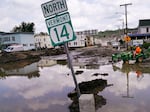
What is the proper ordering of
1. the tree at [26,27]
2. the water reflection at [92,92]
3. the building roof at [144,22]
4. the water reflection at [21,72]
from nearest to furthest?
the water reflection at [92,92] < the water reflection at [21,72] < the building roof at [144,22] < the tree at [26,27]

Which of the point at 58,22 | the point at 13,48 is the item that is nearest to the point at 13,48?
the point at 13,48

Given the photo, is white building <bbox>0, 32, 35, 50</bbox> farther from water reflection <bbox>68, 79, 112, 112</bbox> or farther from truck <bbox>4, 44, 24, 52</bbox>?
water reflection <bbox>68, 79, 112, 112</bbox>

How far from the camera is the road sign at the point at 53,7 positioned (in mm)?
3104

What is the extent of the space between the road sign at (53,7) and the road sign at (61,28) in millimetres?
78

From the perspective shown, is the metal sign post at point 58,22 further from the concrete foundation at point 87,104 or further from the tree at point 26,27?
the tree at point 26,27

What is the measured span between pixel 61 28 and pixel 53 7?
1.13ft

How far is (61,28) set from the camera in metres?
3.16

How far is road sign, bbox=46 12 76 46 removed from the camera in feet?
10.4

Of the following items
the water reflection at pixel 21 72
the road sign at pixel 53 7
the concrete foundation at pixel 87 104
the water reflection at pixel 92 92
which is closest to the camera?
the road sign at pixel 53 7

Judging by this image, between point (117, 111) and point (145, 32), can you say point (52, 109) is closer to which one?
point (117, 111)

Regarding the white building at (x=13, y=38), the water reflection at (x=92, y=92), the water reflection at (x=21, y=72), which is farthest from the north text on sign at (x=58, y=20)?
the white building at (x=13, y=38)

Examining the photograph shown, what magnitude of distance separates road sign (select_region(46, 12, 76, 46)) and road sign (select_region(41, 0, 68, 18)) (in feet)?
0.25

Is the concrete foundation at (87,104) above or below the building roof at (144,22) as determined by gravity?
below

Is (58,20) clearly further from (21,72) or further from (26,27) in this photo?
(26,27)
